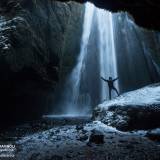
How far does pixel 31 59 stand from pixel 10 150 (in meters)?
8.21

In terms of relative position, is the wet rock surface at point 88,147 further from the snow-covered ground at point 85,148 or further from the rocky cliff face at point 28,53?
the rocky cliff face at point 28,53

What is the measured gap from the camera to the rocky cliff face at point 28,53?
12.1 metres

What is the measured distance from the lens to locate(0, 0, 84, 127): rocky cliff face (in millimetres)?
12133

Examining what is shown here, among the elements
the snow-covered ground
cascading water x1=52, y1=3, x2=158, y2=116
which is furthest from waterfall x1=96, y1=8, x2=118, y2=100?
the snow-covered ground

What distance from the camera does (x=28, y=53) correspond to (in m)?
13.4

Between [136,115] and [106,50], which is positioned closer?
[136,115]

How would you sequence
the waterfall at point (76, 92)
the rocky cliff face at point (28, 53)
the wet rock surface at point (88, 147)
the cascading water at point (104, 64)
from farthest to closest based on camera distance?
the cascading water at point (104, 64)
the waterfall at point (76, 92)
the rocky cliff face at point (28, 53)
the wet rock surface at point (88, 147)

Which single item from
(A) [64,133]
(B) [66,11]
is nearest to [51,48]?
(B) [66,11]

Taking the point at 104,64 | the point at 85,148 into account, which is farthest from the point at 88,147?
the point at 104,64

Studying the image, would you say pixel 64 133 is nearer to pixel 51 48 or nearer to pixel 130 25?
pixel 51 48

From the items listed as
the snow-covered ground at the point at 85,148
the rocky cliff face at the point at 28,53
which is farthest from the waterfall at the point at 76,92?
the snow-covered ground at the point at 85,148

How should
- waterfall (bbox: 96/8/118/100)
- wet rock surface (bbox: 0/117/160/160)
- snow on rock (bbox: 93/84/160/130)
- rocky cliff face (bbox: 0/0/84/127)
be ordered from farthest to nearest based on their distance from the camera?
waterfall (bbox: 96/8/118/100) → rocky cliff face (bbox: 0/0/84/127) → snow on rock (bbox: 93/84/160/130) → wet rock surface (bbox: 0/117/160/160)

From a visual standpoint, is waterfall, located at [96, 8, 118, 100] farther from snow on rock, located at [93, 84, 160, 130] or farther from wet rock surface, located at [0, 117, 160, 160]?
wet rock surface, located at [0, 117, 160, 160]

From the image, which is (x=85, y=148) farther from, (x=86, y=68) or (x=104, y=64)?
(x=104, y=64)
